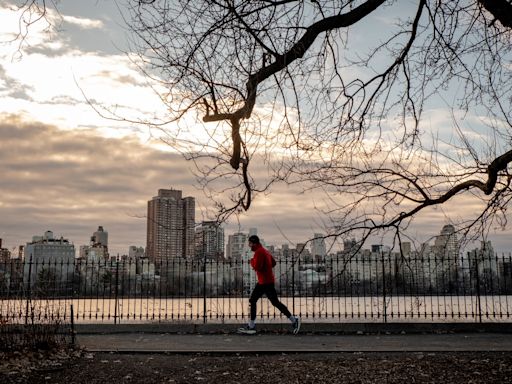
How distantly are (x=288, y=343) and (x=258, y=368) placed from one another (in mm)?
2883

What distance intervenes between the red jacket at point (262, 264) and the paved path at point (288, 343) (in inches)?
51.0

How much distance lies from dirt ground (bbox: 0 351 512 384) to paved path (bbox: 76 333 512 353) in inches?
20.4

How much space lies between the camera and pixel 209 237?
25.6 ft

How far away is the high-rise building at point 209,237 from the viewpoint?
7.64m

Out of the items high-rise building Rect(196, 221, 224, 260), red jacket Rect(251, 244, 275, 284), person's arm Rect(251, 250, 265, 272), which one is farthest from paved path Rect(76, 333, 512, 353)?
high-rise building Rect(196, 221, 224, 260)

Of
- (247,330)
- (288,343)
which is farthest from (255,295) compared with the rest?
(288,343)

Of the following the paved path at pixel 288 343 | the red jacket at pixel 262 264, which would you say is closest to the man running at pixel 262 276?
the red jacket at pixel 262 264

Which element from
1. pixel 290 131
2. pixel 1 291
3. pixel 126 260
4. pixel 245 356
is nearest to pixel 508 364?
pixel 245 356

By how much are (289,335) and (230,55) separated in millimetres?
7769

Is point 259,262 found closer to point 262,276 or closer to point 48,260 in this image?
point 262,276

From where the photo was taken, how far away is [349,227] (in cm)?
829

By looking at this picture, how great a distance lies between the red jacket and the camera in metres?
12.8

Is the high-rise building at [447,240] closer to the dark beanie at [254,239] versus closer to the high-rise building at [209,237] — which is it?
the high-rise building at [209,237]

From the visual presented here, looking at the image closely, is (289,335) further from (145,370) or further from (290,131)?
(290,131)
